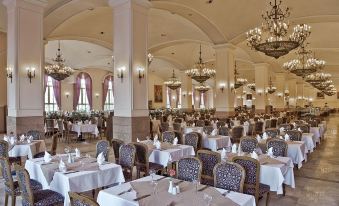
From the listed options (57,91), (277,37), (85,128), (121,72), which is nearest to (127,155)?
(121,72)

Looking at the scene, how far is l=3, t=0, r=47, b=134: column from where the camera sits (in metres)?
7.69

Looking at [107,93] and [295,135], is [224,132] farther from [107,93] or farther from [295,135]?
[107,93]

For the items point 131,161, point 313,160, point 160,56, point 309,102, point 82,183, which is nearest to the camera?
point 82,183

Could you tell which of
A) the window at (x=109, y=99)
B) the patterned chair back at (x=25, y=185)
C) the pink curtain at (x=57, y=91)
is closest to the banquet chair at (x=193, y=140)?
the patterned chair back at (x=25, y=185)

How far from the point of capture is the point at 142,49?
7828 mm

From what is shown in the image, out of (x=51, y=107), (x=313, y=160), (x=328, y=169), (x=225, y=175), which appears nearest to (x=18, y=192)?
(x=225, y=175)

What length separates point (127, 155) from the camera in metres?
4.70

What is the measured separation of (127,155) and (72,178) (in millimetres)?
1159

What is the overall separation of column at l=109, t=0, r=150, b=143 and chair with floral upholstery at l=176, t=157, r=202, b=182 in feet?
12.8

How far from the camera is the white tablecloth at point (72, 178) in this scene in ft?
12.1

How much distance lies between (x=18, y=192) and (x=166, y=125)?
676 cm

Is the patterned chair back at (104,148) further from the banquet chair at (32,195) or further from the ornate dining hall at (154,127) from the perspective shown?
the banquet chair at (32,195)

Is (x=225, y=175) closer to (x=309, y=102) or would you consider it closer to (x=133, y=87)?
(x=133, y=87)

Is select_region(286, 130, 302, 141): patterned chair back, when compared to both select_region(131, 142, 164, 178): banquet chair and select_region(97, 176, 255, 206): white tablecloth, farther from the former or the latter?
select_region(97, 176, 255, 206): white tablecloth
